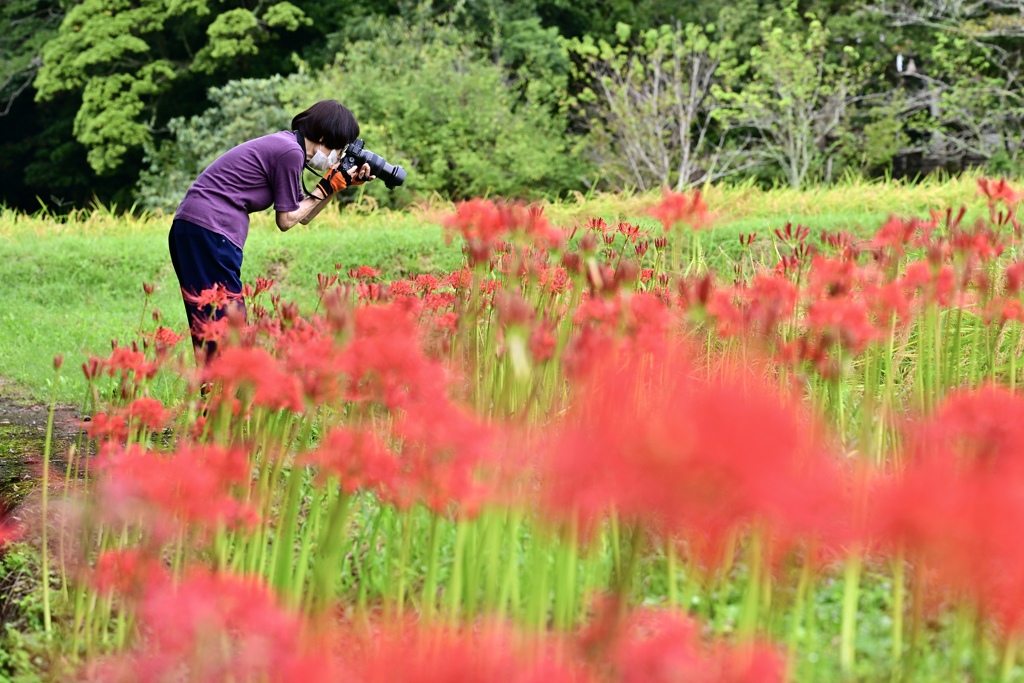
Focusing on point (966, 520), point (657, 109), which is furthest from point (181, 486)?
point (657, 109)

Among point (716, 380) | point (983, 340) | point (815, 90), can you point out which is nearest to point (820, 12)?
point (815, 90)

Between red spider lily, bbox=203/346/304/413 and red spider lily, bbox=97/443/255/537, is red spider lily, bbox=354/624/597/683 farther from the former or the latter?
red spider lily, bbox=203/346/304/413

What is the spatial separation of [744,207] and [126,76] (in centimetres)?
1440

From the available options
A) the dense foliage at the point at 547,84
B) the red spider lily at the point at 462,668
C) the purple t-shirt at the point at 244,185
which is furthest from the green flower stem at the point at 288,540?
the dense foliage at the point at 547,84

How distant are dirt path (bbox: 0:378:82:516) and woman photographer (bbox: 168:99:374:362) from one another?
0.84 meters

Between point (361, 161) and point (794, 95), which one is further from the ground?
point (794, 95)

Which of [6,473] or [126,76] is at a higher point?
[126,76]

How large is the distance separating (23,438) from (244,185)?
1.49 meters

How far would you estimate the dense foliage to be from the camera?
16.4 m

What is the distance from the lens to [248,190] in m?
4.68

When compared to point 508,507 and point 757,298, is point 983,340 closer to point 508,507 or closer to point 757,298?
point 757,298

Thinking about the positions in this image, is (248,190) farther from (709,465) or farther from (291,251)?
(291,251)

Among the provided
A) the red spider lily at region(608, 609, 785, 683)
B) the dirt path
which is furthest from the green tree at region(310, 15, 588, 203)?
the red spider lily at region(608, 609, 785, 683)

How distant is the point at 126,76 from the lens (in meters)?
19.9
